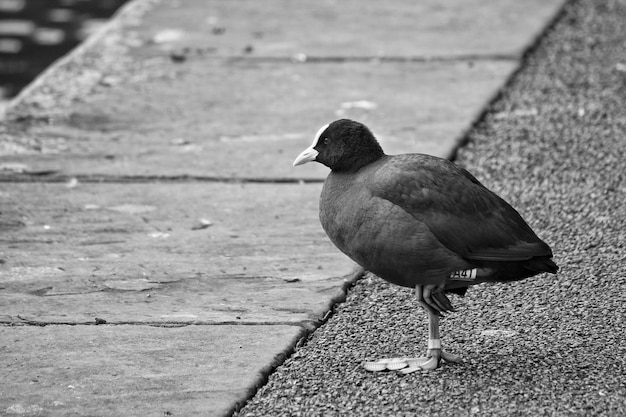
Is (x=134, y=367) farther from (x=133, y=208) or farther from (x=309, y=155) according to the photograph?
(x=133, y=208)

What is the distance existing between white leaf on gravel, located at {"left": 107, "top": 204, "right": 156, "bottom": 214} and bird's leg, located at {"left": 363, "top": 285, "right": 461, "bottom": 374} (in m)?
2.18

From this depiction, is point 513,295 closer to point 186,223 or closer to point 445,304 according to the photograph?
point 445,304

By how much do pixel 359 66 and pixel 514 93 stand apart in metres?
1.31

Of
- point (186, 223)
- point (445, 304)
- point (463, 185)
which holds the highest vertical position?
point (463, 185)

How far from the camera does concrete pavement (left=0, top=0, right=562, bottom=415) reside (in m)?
4.04

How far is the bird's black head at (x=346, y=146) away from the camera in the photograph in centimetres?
406

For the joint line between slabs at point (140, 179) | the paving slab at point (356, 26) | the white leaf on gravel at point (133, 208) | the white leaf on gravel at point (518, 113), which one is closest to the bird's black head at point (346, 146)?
the white leaf on gravel at point (133, 208)

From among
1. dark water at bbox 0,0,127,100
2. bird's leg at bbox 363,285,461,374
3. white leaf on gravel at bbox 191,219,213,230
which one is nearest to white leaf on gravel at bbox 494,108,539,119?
white leaf on gravel at bbox 191,219,213,230

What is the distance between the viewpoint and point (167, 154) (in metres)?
6.55

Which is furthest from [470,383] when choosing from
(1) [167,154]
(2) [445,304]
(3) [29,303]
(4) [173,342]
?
(1) [167,154]

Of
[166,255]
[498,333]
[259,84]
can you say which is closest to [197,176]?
[166,255]

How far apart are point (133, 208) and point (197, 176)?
0.58 metres

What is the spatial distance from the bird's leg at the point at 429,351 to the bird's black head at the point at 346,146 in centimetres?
54

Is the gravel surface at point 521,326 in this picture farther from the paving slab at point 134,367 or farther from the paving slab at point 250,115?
the paving slab at point 250,115
